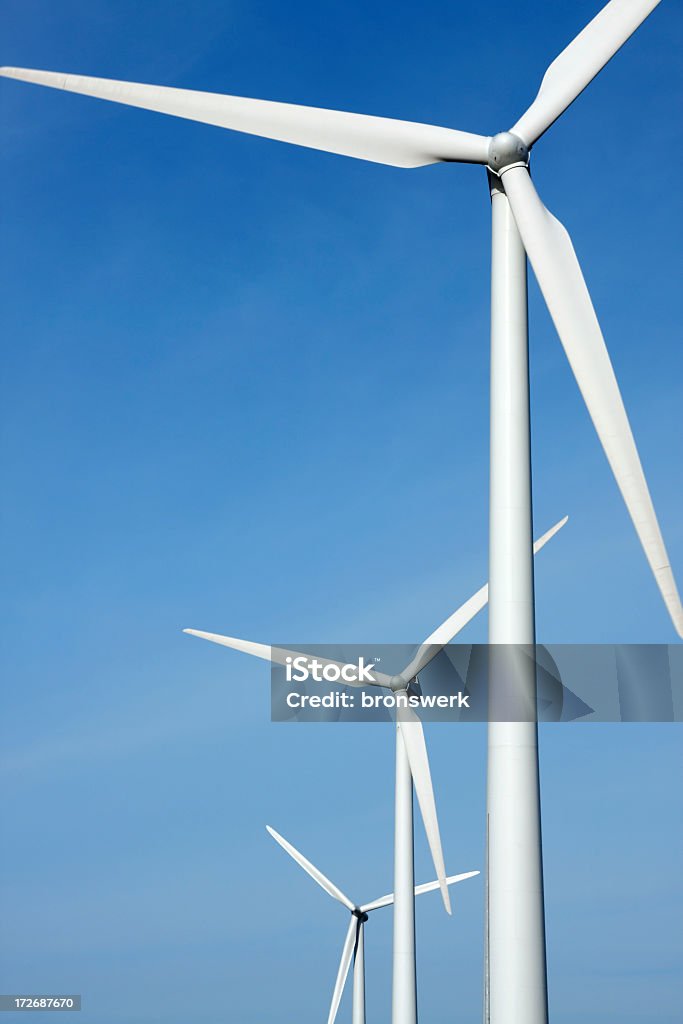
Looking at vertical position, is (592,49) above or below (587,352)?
above

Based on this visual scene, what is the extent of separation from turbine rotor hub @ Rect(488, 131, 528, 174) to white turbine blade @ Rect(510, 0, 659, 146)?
5.45ft

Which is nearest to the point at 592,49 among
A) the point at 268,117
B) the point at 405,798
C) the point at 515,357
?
the point at 268,117

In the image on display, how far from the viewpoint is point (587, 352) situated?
1797cm

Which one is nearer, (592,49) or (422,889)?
(592,49)

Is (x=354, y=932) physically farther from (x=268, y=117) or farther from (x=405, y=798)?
(x=268, y=117)

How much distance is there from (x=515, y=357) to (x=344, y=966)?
146 ft

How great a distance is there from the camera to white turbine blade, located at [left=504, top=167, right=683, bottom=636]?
626 inches

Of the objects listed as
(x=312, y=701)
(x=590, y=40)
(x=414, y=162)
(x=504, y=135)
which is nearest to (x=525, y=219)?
(x=504, y=135)

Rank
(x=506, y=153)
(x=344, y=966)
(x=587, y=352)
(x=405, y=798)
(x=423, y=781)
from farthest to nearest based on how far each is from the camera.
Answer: (x=344, y=966), (x=405, y=798), (x=423, y=781), (x=506, y=153), (x=587, y=352)

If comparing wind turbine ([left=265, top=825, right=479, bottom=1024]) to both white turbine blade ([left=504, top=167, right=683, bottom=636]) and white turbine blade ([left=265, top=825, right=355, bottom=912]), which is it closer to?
white turbine blade ([left=265, top=825, right=355, bottom=912])

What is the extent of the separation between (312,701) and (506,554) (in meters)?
7.83

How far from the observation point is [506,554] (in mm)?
17719

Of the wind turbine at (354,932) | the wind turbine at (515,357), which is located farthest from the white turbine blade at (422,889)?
the wind turbine at (515,357)

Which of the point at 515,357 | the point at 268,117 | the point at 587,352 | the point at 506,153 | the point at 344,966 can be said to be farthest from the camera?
the point at 344,966
